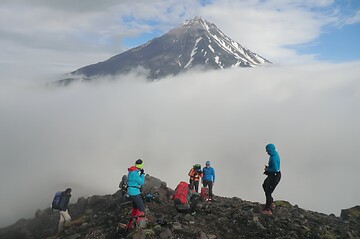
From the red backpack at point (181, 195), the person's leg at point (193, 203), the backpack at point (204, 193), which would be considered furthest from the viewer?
the backpack at point (204, 193)

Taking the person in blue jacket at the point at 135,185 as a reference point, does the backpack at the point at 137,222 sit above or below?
below

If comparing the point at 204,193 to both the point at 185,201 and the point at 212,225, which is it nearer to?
the point at 185,201

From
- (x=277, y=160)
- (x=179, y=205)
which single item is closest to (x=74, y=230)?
(x=179, y=205)

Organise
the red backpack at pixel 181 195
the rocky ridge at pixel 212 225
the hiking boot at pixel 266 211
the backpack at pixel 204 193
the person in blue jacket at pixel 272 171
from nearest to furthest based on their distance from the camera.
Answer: the rocky ridge at pixel 212 225 < the person in blue jacket at pixel 272 171 < the hiking boot at pixel 266 211 < the red backpack at pixel 181 195 < the backpack at pixel 204 193

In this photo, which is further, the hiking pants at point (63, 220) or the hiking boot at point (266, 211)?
the hiking pants at point (63, 220)

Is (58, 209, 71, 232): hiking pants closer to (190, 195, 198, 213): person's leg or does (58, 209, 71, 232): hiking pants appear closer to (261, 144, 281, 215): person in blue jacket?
(190, 195, 198, 213): person's leg

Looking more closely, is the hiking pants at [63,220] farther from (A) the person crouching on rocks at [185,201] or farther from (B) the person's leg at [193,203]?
(B) the person's leg at [193,203]

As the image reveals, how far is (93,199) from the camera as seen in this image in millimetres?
26875

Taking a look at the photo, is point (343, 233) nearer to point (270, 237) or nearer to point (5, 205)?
point (270, 237)

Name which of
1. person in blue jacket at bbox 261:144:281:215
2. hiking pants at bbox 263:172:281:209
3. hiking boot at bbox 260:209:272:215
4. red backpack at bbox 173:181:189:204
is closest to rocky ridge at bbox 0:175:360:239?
hiking boot at bbox 260:209:272:215

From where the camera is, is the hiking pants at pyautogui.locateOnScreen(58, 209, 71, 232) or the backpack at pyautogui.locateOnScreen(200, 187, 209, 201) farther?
the backpack at pyautogui.locateOnScreen(200, 187, 209, 201)

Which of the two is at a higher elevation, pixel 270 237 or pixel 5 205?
pixel 270 237

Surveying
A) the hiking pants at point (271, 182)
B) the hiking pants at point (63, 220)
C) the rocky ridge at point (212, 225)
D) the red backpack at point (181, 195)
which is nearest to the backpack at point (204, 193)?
the rocky ridge at point (212, 225)

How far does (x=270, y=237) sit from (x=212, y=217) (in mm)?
2984
